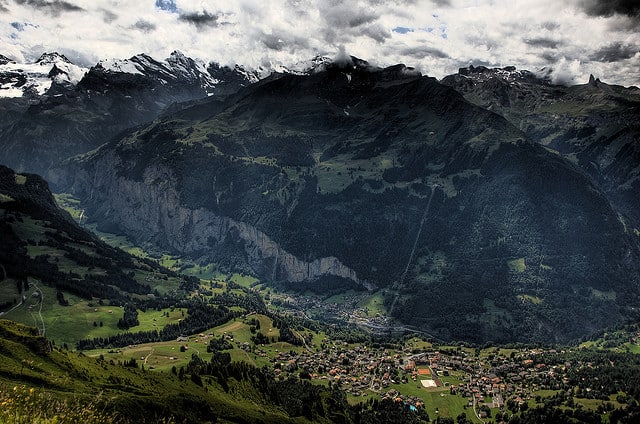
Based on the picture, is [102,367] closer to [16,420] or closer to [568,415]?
[16,420]

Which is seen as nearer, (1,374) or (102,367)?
(1,374)

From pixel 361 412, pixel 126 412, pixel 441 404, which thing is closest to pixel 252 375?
pixel 361 412

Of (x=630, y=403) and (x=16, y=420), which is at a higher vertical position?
(x=16, y=420)

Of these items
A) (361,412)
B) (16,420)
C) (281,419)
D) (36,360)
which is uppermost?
(16,420)

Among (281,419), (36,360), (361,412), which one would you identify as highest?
(36,360)

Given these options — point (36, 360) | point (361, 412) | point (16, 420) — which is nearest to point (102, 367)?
point (36, 360)

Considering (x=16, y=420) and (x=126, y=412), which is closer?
(x=16, y=420)

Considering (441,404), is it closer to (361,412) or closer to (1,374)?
(361,412)

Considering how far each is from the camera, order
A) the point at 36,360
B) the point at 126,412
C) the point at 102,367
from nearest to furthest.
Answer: the point at 126,412
the point at 36,360
the point at 102,367

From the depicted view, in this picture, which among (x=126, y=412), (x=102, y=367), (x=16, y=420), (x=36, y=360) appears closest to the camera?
(x=16, y=420)
